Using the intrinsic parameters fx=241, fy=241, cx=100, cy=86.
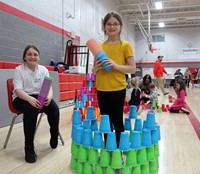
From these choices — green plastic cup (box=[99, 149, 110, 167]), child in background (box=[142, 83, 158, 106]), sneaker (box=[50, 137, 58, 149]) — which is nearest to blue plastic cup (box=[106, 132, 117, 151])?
green plastic cup (box=[99, 149, 110, 167])

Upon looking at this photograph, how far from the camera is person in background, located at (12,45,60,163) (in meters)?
2.04

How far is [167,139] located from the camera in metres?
2.73

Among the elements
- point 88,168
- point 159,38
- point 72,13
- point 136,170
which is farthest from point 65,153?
point 159,38

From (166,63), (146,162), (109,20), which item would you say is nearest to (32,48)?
(109,20)

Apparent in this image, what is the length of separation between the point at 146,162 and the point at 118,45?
87 centimetres

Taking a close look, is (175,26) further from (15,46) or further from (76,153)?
(76,153)

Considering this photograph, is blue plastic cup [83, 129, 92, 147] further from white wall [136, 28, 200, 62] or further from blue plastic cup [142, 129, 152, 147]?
white wall [136, 28, 200, 62]

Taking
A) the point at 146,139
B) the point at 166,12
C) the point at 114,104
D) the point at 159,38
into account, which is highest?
the point at 166,12

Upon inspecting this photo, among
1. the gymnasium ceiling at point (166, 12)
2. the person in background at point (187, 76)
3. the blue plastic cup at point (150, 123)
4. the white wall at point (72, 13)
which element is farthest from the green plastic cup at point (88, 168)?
the person in background at point (187, 76)

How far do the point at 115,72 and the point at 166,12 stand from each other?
12931mm

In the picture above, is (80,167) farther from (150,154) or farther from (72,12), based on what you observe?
(72,12)

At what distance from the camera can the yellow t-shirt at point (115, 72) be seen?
178 cm

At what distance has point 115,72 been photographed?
177cm

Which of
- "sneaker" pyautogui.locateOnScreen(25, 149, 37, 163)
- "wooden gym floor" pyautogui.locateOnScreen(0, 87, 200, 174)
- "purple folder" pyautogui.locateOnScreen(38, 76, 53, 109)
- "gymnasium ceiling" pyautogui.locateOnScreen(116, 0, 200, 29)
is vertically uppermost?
"gymnasium ceiling" pyautogui.locateOnScreen(116, 0, 200, 29)
